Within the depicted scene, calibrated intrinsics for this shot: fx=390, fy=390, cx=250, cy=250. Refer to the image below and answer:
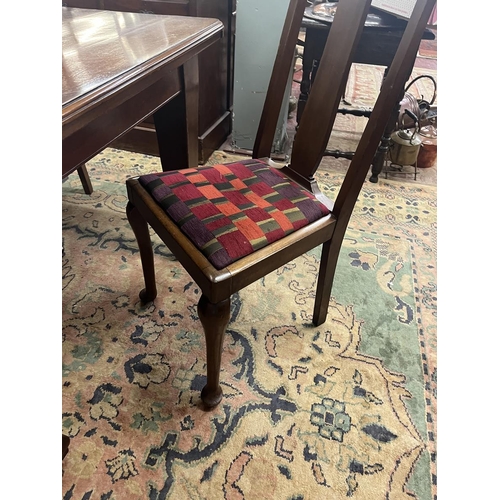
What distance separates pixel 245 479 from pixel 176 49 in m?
1.11

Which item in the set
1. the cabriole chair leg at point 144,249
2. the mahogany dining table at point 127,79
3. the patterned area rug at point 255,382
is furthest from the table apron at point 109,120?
the patterned area rug at point 255,382

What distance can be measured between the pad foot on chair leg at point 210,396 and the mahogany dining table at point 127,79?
69cm

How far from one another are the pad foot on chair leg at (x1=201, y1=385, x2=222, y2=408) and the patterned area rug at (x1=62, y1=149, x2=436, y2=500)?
0.10ft

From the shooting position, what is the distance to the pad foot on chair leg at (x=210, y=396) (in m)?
1.11

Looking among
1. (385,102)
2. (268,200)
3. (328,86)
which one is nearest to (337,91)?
(328,86)

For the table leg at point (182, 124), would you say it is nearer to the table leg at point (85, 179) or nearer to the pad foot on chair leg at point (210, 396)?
the table leg at point (85, 179)

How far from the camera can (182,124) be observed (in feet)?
4.30

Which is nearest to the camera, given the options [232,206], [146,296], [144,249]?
[232,206]

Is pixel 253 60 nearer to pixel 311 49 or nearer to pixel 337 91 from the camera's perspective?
pixel 311 49

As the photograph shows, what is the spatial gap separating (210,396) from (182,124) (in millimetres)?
872

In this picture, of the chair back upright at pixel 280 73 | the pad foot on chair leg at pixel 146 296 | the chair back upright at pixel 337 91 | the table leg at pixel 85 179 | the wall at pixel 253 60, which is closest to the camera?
the chair back upright at pixel 337 91

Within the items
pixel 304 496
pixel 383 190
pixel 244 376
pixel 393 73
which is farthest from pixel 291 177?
pixel 383 190
